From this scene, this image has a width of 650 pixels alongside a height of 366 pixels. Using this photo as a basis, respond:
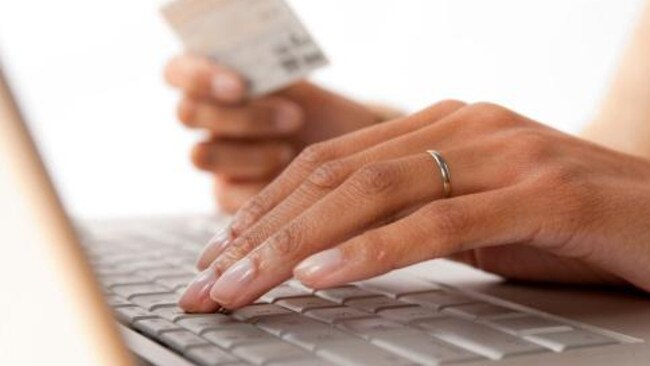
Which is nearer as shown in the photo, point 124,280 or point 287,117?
point 124,280

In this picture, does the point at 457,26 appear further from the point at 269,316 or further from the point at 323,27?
the point at 269,316

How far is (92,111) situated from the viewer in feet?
8.03

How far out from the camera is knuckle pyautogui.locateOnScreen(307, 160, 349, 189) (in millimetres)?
781

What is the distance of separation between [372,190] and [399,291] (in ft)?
0.25

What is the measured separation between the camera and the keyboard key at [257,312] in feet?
2.17

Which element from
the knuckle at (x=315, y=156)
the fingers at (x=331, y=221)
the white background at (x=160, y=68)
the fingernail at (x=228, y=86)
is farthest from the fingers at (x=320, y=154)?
the white background at (x=160, y=68)

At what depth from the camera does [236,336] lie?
0.59m

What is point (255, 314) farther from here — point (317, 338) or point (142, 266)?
point (142, 266)

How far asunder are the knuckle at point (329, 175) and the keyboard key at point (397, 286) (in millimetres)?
70

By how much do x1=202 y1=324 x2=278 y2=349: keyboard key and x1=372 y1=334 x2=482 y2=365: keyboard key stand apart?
2.3 inches

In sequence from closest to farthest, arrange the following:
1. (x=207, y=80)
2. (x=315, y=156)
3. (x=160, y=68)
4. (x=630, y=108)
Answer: (x=315, y=156) → (x=630, y=108) → (x=207, y=80) → (x=160, y=68)

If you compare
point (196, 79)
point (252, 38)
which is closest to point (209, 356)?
point (252, 38)

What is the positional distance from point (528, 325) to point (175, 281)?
10.9 inches

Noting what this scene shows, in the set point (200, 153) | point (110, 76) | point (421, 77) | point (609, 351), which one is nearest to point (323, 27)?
point (421, 77)
